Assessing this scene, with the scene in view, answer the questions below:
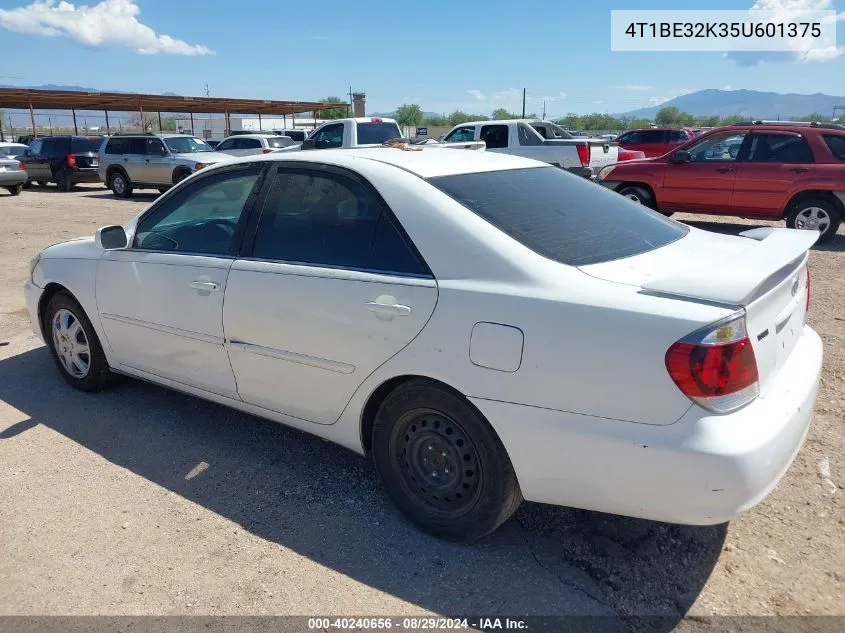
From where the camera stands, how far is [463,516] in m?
2.86

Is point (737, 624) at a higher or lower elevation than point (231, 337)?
lower

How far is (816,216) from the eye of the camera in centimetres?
991

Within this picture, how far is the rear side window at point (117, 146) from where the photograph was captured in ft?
61.2

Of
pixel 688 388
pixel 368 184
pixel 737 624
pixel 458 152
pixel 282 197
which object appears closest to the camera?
pixel 688 388

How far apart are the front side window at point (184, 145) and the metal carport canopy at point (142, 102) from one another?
13.0 m

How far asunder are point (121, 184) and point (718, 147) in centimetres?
1583

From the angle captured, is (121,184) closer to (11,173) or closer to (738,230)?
(11,173)

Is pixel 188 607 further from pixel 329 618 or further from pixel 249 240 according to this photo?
pixel 249 240

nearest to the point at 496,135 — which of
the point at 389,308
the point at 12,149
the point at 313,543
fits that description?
the point at 389,308

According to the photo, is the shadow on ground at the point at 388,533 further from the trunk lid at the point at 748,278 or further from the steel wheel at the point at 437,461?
the trunk lid at the point at 748,278

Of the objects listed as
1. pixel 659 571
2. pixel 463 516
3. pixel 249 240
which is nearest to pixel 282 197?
pixel 249 240

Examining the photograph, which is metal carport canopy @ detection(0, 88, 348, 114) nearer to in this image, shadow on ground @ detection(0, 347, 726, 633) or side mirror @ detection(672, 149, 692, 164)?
side mirror @ detection(672, 149, 692, 164)

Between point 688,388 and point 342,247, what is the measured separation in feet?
5.51

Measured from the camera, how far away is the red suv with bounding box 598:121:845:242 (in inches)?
384
